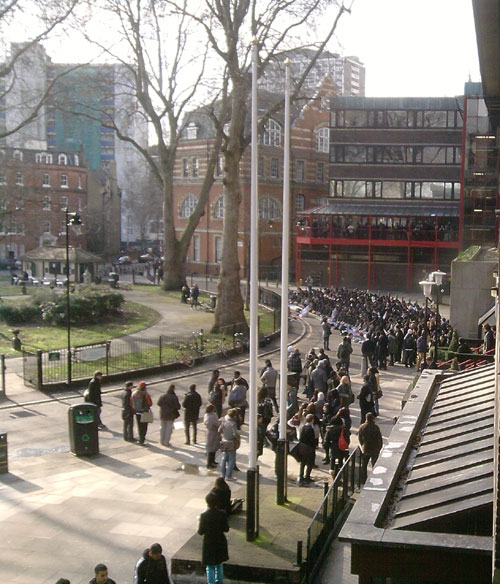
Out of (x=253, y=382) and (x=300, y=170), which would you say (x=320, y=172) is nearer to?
(x=300, y=170)

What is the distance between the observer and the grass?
2936 centimetres

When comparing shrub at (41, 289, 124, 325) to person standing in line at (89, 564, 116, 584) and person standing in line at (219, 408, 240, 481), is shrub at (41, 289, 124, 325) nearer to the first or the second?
person standing in line at (219, 408, 240, 481)

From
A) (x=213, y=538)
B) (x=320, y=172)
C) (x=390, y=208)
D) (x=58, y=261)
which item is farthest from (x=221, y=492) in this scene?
(x=320, y=172)

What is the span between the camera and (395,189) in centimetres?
5806

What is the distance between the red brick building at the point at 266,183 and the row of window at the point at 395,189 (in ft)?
24.1

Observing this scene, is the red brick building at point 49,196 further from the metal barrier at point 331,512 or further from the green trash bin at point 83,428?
the metal barrier at point 331,512

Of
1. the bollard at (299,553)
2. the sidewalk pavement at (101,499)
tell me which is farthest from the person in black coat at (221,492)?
the bollard at (299,553)

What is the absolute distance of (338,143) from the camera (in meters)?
58.2

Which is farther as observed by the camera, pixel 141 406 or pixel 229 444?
pixel 141 406

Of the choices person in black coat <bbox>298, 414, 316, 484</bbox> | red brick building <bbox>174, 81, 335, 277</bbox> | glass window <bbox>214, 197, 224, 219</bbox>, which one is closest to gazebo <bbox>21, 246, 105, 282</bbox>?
red brick building <bbox>174, 81, 335, 277</bbox>

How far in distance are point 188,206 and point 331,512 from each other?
196 feet

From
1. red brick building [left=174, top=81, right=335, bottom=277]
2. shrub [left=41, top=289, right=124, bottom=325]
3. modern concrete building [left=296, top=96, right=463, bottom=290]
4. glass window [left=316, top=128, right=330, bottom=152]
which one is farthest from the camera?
glass window [left=316, top=128, right=330, bottom=152]

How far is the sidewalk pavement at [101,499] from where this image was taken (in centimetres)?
1067

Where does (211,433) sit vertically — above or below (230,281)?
below
